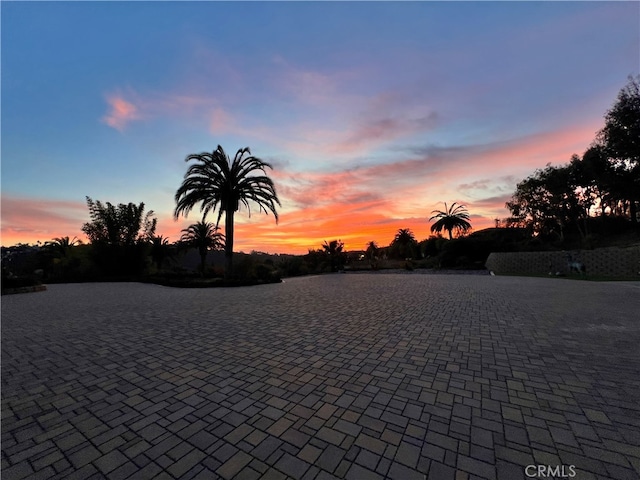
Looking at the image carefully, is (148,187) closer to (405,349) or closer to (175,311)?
(175,311)

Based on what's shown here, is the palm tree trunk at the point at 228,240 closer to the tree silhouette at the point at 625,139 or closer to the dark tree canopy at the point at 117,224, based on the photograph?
the dark tree canopy at the point at 117,224

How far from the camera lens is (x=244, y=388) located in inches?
127

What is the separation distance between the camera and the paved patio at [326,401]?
6.54ft

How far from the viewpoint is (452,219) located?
132 feet

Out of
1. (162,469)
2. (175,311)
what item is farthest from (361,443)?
(175,311)

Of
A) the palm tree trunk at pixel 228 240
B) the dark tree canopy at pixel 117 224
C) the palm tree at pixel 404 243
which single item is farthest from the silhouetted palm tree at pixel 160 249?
the palm tree at pixel 404 243

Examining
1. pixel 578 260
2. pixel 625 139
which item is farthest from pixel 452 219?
pixel 578 260

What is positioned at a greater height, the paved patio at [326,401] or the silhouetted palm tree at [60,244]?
the silhouetted palm tree at [60,244]

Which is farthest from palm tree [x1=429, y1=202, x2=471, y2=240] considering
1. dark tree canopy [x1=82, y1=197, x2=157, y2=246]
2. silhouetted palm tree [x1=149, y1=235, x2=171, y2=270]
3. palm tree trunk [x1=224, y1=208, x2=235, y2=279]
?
silhouetted palm tree [x1=149, y1=235, x2=171, y2=270]

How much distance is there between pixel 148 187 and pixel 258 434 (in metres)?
17.5

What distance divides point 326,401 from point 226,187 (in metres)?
16.4

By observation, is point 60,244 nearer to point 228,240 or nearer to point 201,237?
point 201,237

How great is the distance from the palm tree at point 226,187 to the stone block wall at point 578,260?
2386 centimetres

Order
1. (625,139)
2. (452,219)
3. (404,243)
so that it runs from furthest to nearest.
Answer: (404,243) < (452,219) < (625,139)
